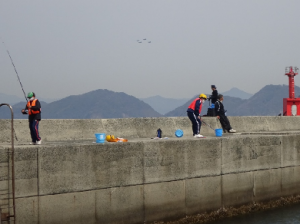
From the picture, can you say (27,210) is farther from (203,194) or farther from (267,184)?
(267,184)

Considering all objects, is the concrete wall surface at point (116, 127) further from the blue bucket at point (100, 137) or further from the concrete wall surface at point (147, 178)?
the concrete wall surface at point (147, 178)

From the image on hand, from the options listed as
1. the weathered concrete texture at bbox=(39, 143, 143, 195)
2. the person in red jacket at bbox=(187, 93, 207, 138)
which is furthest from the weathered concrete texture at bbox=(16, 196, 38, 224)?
the person in red jacket at bbox=(187, 93, 207, 138)

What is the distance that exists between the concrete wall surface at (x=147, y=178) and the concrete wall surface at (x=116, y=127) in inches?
114

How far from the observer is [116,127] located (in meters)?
15.2

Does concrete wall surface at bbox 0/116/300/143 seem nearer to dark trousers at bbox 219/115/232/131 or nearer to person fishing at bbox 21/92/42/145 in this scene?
dark trousers at bbox 219/115/232/131

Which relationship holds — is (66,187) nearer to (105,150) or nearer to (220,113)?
(105,150)

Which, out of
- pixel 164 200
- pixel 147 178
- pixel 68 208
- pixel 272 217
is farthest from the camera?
pixel 272 217

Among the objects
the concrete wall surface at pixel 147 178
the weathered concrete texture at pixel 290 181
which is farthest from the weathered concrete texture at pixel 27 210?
the weathered concrete texture at pixel 290 181

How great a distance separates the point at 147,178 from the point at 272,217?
4272 mm

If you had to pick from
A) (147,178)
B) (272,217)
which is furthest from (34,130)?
(272,217)

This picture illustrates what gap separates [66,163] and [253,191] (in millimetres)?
6037

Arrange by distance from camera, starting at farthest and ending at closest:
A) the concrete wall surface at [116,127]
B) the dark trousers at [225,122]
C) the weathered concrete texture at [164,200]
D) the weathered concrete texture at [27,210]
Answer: the dark trousers at [225,122] < the concrete wall surface at [116,127] < the weathered concrete texture at [164,200] < the weathered concrete texture at [27,210]

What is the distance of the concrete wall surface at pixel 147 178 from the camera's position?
388 inches

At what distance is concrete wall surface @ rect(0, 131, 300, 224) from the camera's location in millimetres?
9852
